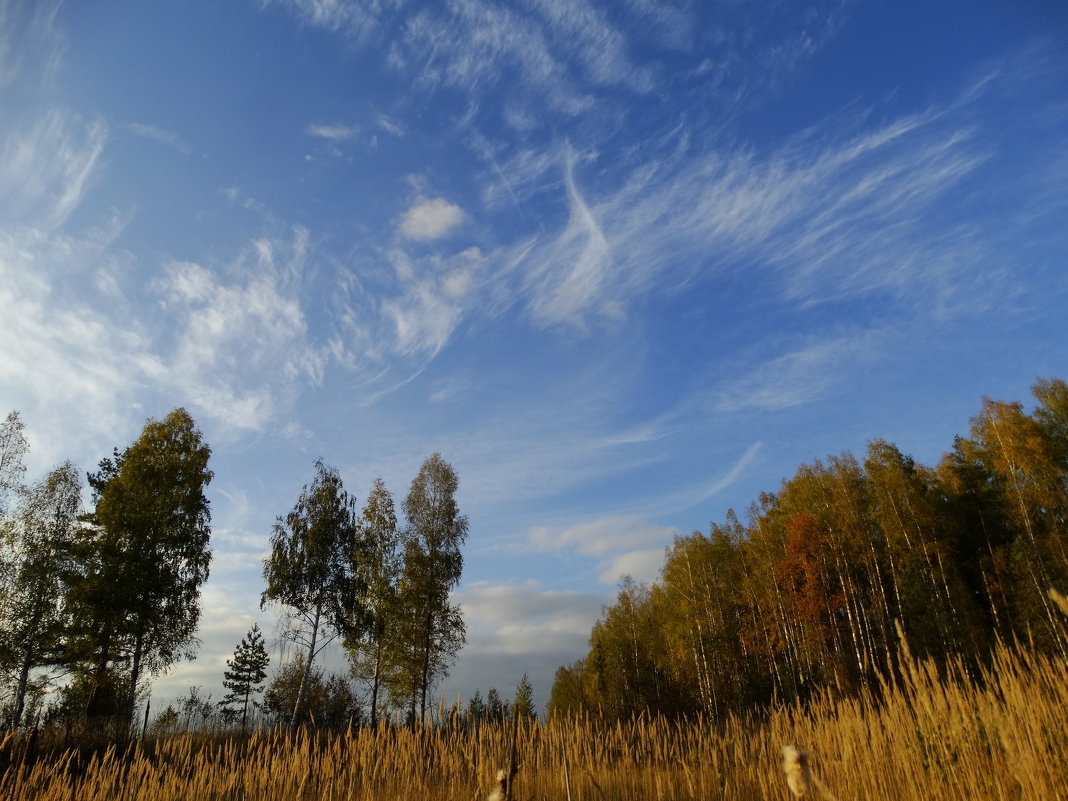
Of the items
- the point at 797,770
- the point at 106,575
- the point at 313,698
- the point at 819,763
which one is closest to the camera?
the point at 797,770

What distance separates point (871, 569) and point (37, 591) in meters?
32.4

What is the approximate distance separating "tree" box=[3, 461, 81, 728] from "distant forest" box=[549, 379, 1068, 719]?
22.7 m

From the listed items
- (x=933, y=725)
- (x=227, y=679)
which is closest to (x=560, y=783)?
(x=933, y=725)

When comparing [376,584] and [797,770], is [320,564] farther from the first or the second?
[797,770]

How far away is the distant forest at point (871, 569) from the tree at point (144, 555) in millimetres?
19713

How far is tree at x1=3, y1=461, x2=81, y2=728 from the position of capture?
58.9 feet

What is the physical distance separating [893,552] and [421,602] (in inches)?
829

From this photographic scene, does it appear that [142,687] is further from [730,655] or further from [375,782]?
[730,655]

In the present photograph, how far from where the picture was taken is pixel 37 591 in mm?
18531

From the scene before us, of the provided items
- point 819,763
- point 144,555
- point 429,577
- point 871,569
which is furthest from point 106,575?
point 871,569

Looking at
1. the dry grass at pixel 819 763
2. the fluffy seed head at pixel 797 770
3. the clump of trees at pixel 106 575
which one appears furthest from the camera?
the clump of trees at pixel 106 575

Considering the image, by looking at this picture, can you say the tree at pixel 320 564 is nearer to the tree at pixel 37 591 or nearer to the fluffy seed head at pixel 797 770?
the tree at pixel 37 591

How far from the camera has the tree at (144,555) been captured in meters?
17.9

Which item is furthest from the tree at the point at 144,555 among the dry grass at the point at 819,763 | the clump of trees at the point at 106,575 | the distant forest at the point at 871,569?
the distant forest at the point at 871,569
